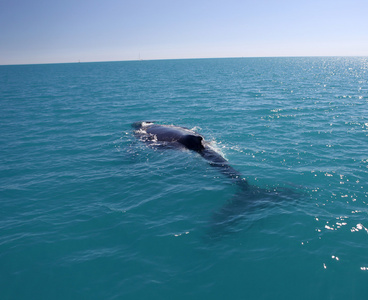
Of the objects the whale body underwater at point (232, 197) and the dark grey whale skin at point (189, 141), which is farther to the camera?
the dark grey whale skin at point (189, 141)

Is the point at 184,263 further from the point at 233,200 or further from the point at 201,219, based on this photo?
the point at 233,200

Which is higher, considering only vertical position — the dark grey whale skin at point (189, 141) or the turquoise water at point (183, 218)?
the dark grey whale skin at point (189, 141)

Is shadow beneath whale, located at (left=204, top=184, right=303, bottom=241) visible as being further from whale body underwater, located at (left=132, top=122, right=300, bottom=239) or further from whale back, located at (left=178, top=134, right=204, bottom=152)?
whale back, located at (left=178, top=134, right=204, bottom=152)

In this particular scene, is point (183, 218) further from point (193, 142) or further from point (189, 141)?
point (189, 141)

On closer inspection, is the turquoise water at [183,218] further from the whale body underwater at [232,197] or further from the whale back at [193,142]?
the whale back at [193,142]

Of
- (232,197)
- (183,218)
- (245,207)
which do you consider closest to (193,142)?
(232,197)

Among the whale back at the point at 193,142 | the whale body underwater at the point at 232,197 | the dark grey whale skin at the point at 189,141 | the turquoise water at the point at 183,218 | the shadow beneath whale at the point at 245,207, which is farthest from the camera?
Answer: the whale back at the point at 193,142

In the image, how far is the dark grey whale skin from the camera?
1686cm

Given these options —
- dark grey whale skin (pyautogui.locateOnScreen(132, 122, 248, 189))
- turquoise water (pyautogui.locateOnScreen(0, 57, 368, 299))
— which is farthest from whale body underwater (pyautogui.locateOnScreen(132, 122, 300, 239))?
turquoise water (pyautogui.locateOnScreen(0, 57, 368, 299))

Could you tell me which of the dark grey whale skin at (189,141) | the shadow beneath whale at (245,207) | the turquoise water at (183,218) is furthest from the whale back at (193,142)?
the shadow beneath whale at (245,207)

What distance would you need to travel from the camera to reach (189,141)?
20.2 metres

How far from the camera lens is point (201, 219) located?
12297 mm

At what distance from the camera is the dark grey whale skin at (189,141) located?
16859 mm

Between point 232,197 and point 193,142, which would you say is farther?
point 193,142
